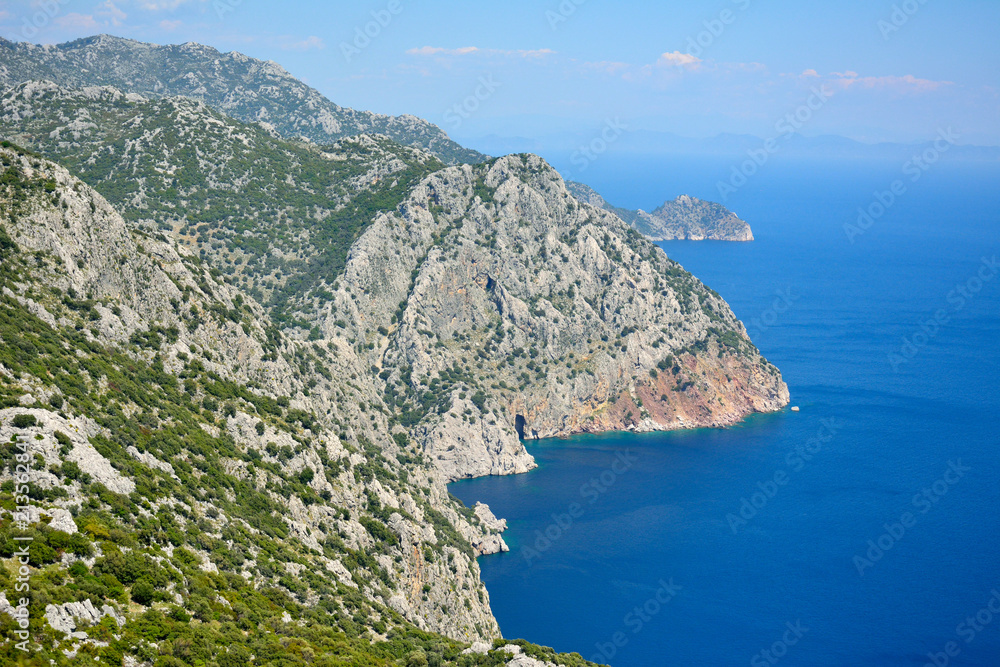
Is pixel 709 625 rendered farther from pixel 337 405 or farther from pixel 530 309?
pixel 530 309

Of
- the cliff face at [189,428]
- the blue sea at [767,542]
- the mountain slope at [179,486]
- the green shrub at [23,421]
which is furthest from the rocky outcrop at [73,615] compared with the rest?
the blue sea at [767,542]

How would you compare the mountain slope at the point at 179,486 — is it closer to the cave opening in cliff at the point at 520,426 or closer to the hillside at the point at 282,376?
the hillside at the point at 282,376

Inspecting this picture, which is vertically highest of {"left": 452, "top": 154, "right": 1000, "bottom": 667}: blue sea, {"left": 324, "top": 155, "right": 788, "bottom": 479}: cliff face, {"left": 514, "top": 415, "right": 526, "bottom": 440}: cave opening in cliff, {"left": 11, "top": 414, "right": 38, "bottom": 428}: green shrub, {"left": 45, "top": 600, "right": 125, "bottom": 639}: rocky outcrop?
{"left": 324, "top": 155, "right": 788, "bottom": 479}: cliff face

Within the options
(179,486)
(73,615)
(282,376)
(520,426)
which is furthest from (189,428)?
(520,426)

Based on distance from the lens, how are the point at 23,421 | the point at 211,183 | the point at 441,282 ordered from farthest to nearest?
the point at 211,183, the point at 441,282, the point at 23,421

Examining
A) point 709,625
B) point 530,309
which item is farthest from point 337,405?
point 530,309

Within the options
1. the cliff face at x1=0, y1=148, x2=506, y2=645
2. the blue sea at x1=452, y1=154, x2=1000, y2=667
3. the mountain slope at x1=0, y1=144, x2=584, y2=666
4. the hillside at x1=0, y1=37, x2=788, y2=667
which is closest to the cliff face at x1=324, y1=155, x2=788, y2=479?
the hillside at x1=0, y1=37, x2=788, y2=667

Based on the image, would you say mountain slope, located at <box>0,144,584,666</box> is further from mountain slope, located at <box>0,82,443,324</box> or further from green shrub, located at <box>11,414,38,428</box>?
mountain slope, located at <box>0,82,443,324</box>

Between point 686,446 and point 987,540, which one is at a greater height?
point 686,446

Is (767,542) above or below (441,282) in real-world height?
below

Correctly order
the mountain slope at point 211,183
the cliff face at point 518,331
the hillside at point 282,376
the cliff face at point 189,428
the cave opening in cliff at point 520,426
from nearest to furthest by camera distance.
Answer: the hillside at point 282,376
the cliff face at point 189,428
the cliff face at point 518,331
the mountain slope at point 211,183
the cave opening in cliff at point 520,426

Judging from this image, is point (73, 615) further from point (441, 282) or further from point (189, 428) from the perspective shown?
point (441, 282)
